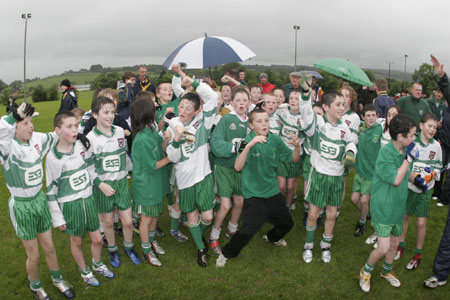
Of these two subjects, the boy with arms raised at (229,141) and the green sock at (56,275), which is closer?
the green sock at (56,275)

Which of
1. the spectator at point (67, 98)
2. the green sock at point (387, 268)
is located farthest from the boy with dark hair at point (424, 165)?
the spectator at point (67, 98)

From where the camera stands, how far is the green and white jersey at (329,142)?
4.11m

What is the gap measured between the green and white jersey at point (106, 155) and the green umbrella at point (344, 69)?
3.01m

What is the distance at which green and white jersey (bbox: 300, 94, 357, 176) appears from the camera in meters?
4.11

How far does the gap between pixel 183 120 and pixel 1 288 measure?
117 inches

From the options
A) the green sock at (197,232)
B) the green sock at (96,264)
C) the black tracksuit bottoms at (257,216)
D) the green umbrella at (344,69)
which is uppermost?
the green umbrella at (344,69)

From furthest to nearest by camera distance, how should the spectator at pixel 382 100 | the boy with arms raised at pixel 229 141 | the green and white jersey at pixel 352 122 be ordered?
the spectator at pixel 382 100, the green and white jersey at pixel 352 122, the boy with arms raised at pixel 229 141

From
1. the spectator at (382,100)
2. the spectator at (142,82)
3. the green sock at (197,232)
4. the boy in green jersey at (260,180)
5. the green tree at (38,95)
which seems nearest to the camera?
the boy in green jersey at (260,180)

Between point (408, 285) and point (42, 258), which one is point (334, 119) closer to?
point (408, 285)

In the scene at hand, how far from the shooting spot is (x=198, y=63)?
15.7 ft

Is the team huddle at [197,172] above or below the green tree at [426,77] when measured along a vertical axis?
below

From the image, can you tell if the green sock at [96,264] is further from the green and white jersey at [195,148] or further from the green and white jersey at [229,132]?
the green and white jersey at [229,132]

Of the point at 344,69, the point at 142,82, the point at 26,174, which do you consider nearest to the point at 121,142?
the point at 26,174

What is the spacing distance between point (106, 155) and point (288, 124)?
2.78 metres
